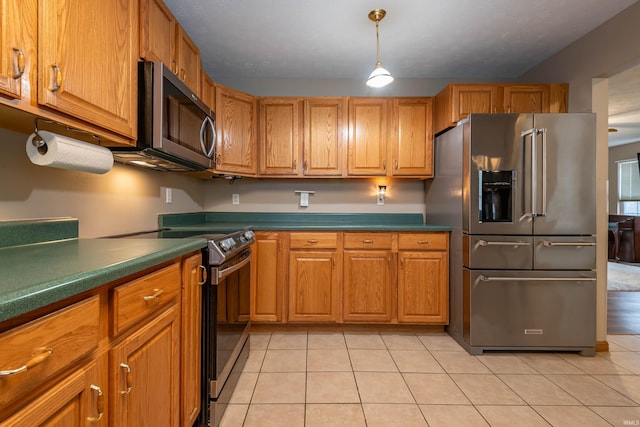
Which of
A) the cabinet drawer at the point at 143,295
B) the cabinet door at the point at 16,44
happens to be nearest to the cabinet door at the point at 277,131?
the cabinet drawer at the point at 143,295

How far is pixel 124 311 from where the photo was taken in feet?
2.93

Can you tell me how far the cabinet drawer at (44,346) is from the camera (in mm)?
540

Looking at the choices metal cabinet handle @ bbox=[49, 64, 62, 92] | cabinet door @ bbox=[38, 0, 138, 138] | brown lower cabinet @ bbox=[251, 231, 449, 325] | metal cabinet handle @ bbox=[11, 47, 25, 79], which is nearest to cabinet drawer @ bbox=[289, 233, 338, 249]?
brown lower cabinet @ bbox=[251, 231, 449, 325]

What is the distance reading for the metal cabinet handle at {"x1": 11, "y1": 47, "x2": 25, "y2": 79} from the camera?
2.65 ft

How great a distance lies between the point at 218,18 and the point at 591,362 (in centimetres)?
360

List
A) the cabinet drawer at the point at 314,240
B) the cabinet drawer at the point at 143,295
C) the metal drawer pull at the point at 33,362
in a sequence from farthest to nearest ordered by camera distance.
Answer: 1. the cabinet drawer at the point at 314,240
2. the cabinet drawer at the point at 143,295
3. the metal drawer pull at the point at 33,362

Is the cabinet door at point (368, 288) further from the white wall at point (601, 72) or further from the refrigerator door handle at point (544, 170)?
the white wall at point (601, 72)

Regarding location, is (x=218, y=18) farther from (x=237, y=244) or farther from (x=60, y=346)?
(x=60, y=346)

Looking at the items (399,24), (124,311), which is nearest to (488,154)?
(399,24)

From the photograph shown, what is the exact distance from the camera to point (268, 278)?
2.67 meters

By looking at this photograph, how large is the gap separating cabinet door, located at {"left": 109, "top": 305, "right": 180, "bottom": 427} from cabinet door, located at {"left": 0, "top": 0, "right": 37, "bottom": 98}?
0.77 m

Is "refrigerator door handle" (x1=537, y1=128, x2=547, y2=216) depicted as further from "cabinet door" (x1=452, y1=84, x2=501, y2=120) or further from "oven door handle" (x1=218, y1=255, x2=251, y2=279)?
"oven door handle" (x1=218, y1=255, x2=251, y2=279)

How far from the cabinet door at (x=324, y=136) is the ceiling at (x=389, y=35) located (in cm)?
38

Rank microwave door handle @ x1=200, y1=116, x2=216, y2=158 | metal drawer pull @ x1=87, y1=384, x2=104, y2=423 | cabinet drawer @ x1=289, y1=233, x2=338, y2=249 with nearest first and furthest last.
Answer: metal drawer pull @ x1=87, y1=384, x2=104, y2=423
microwave door handle @ x1=200, y1=116, x2=216, y2=158
cabinet drawer @ x1=289, y1=233, x2=338, y2=249
